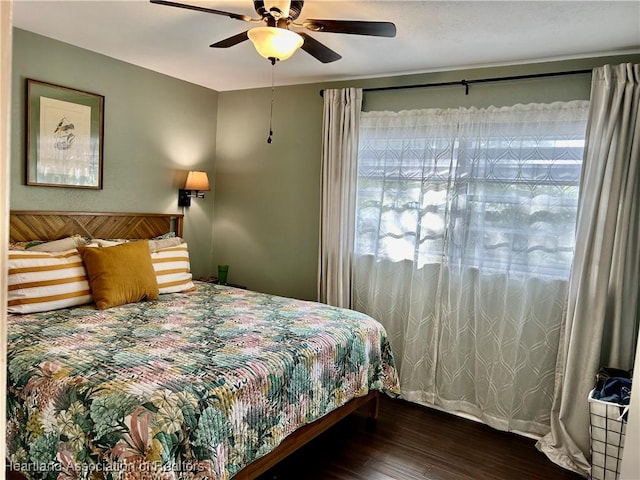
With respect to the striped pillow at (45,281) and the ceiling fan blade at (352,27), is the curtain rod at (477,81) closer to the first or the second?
the ceiling fan blade at (352,27)

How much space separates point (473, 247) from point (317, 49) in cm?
181

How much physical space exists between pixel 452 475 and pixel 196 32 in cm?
309

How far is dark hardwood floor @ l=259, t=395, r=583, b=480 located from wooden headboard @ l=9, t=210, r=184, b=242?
7.39 feet

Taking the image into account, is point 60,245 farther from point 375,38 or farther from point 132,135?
point 375,38

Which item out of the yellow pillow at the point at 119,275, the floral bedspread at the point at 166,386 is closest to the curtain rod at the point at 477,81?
the floral bedspread at the point at 166,386

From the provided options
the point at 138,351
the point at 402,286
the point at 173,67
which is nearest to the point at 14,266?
the point at 138,351

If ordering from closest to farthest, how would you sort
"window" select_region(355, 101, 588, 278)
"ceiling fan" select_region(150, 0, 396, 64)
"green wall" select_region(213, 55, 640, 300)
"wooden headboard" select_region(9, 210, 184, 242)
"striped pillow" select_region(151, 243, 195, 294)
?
"ceiling fan" select_region(150, 0, 396, 64)
"window" select_region(355, 101, 588, 278)
"wooden headboard" select_region(9, 210, 184, 242)
"striped pillow" select_region(151, 243, 195, 294)
"green wall" select_region(213, 55, 640, 300)

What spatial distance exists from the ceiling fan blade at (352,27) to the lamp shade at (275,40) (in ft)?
0.31

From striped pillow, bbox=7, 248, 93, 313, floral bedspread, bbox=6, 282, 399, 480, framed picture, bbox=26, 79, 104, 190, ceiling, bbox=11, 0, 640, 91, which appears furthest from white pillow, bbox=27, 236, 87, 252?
ceiling, bbox=11, 0, 640, 91

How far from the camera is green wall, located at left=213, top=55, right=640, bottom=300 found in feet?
12.8

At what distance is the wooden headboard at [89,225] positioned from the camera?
316cm

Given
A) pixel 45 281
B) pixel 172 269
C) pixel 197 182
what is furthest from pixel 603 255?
pixel 45 281

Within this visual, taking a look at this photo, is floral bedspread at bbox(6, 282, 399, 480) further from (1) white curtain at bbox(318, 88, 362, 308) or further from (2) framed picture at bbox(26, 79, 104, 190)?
(2) framed picture at bbox(26, 79, 104, 190)

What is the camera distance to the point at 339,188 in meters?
3.83
